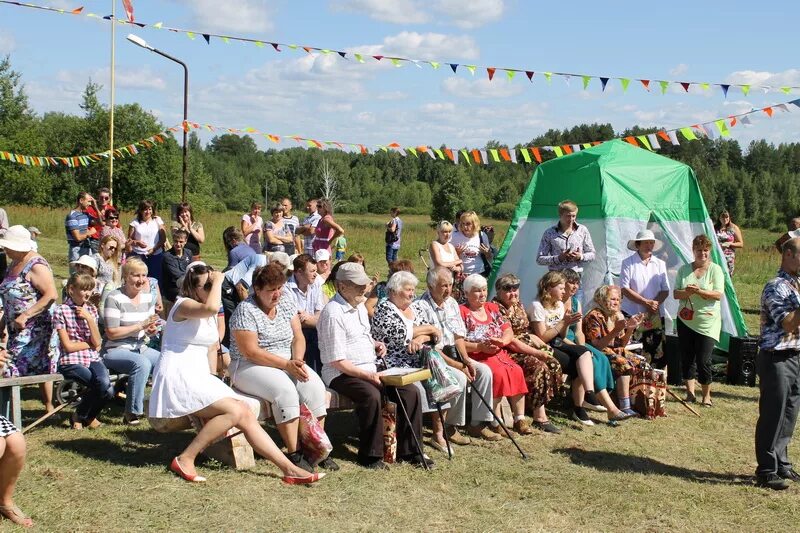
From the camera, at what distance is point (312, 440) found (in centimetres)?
512

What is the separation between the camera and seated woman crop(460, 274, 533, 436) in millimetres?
6160

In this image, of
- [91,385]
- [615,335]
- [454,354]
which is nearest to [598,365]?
[615,335]

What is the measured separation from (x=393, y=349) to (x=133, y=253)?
17.8ft

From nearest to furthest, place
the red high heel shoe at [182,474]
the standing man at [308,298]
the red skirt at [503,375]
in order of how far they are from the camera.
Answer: the red high heel shoe at [182,474] < the red skirt at [503,375] < the standing man at [308,298]

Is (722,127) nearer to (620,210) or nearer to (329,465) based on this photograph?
(620,210)

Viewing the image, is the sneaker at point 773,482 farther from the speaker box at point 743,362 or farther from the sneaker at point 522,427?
the speaker box at point 743,362

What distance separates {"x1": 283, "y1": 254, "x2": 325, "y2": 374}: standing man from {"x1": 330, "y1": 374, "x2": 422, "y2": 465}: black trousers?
1028 mm

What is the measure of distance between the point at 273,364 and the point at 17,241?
2.16 meters

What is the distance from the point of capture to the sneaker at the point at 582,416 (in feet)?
21.5

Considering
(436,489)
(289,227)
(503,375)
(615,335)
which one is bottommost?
(436,489)

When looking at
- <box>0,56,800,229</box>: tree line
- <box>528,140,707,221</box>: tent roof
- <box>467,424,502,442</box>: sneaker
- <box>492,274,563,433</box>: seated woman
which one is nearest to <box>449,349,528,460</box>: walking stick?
<box>467,424,502,442</box>: sneaker

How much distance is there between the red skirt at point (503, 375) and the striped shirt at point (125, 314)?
244 cm

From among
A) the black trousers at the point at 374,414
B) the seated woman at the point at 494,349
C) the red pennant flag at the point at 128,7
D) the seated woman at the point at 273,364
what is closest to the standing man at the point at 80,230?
the red pennant flag at the point at 128,7

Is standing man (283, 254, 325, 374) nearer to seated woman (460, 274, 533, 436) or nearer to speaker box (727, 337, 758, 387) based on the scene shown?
seated woman (460, 274, 533, 436)
